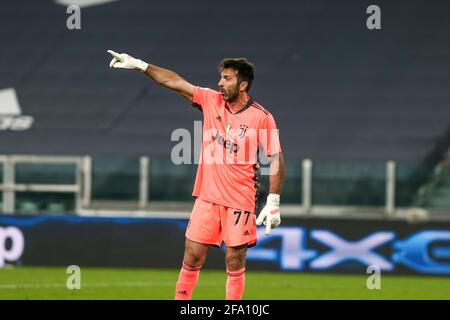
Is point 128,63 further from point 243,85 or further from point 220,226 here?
point 220,226

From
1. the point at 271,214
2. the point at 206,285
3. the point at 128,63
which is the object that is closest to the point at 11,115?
the point at 206,285

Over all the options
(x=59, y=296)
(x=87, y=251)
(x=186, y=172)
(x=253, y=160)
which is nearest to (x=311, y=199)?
(x=186, y=172)

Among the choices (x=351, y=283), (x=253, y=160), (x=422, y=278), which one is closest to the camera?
(x=253, y=160)

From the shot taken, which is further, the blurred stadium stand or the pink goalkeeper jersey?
the blurred stadium stand

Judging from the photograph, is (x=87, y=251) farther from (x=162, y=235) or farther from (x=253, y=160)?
(x=253, y=160)

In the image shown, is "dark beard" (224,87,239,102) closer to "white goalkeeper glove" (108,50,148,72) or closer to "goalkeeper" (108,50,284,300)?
"goalkeeper" (108,50,284,300)

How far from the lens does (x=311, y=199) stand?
18.0 metres

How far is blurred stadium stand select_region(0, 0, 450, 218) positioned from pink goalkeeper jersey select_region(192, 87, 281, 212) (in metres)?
8.86

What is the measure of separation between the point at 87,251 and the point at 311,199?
11.8 ft

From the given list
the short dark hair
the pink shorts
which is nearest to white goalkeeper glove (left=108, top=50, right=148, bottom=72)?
the short dark hair

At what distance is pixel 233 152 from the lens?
9.13 meters

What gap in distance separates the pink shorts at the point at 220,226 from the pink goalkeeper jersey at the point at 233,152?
0.06 m

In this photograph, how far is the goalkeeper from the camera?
9031 mm
